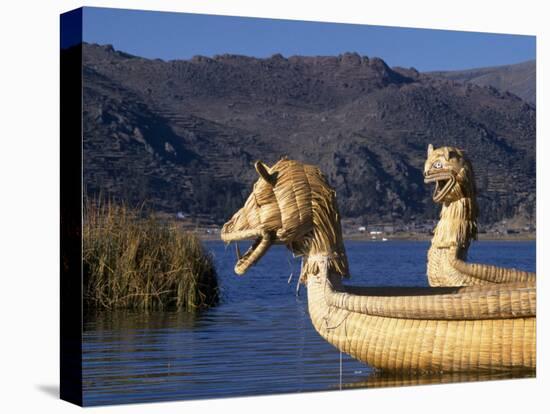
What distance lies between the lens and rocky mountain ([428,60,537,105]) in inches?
472

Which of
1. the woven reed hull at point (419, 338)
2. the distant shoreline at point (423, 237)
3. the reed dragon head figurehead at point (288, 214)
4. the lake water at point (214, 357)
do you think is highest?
the reed dragon head figurehead at point (288, 214)

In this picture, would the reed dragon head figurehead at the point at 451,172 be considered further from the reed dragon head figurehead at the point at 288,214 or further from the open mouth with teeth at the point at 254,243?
the open mouth with teeth at the point at 254,243

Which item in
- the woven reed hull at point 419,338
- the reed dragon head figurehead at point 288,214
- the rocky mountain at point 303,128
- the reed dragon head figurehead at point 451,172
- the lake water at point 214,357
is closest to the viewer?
the lake water at point 214,357

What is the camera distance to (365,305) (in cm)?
998

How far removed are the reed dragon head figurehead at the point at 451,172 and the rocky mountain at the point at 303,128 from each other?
1.25m

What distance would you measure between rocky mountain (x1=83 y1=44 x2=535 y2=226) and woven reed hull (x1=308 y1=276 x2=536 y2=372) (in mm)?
2529

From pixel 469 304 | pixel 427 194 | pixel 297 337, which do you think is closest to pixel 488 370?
pixel 469 304

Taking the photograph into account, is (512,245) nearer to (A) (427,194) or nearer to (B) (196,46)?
(A) (427,194)

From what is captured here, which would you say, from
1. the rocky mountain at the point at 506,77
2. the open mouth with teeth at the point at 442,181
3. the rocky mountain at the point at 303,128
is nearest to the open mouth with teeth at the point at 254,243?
the open mouth with teeth at the point at 442,181

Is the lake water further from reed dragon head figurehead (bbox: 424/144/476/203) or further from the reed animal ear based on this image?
reed dragon head figurehead (bbox: 424/144/476/203)

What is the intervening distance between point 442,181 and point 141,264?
191 inches

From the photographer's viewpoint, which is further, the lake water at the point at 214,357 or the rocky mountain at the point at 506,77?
the rocky mountain at the point at 506,77

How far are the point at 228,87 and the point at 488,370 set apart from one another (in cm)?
410

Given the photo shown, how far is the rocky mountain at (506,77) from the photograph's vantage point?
12.0 meters
